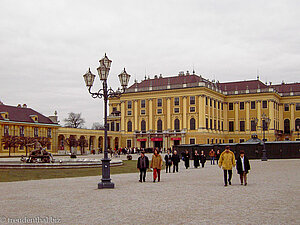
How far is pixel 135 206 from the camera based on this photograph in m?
11.5

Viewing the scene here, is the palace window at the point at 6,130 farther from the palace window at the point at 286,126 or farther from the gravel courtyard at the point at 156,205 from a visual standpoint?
the palace window at the point at 286,126

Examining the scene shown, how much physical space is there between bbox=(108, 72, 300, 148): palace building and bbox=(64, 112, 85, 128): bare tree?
88.0 ft

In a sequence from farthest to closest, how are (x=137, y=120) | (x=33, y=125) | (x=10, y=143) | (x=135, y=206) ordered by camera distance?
(x=137, y=120)
(x=33, y=125)
(x=10, y=143)
(x=135, y=206)

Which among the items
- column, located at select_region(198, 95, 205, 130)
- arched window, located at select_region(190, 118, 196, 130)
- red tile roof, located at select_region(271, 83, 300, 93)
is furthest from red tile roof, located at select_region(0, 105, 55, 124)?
red tile roof, located at select_region(271, 83, 300, 93)

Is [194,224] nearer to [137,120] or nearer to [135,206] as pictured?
[135,206]

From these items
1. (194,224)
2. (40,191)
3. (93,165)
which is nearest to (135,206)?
(194,224)

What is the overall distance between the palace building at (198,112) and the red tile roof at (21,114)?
73.2 feet

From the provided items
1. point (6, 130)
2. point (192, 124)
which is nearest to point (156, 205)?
point (6, 130)

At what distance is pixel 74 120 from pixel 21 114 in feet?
172

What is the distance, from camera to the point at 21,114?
69.6 m

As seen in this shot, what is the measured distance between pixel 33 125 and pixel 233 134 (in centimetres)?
4438

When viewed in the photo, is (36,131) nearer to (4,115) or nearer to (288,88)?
(4,115)

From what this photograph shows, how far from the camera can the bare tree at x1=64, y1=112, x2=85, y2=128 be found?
121 m

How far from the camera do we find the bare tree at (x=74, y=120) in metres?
121
